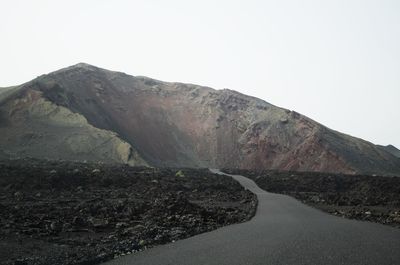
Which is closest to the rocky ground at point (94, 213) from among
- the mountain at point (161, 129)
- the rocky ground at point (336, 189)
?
the rocky ground at point (336, 189)

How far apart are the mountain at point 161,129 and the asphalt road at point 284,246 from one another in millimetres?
34540

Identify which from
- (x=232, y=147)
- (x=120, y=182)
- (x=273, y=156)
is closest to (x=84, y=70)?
(x=232, y=147)

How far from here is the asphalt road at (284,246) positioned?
896 centimetres

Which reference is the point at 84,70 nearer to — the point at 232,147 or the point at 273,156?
the point at 232,147

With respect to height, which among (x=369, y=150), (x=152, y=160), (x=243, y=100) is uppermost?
(x=243, y=100)

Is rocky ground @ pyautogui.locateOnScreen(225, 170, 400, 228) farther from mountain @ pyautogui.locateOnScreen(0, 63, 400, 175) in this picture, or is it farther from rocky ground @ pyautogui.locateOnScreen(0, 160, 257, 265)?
mountain @ pyautogui.locateOnScreen(0, 63, 400, 175)

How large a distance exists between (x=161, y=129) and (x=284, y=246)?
202 ft

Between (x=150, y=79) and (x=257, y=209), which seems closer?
(x=257, y=209)

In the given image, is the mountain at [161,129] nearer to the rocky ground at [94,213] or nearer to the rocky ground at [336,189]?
the rocky ground at [94,213]

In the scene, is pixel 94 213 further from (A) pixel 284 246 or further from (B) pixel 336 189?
(B) pixel 336 189

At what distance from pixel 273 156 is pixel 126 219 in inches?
2007

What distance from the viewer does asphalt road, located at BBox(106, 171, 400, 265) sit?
896 cm

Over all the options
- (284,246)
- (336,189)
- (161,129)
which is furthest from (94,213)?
(161,129)

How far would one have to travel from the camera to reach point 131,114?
233 ft
